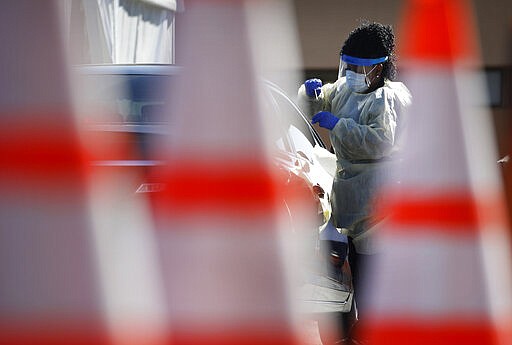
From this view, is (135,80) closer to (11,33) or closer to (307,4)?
(11,33)

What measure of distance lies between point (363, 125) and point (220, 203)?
4.82 ft

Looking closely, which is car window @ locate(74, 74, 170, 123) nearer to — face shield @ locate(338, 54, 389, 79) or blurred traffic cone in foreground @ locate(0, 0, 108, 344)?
face shield @ locate(338, 54, 389, 79)

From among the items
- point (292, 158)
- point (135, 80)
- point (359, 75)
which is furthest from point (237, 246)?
point (135, 80)

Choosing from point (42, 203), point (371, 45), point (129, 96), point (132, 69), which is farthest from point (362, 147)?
point (42, 203)

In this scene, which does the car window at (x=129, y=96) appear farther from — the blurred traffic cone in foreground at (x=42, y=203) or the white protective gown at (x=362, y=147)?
the blurred traffic cone in foreground at (x=42, y=203)

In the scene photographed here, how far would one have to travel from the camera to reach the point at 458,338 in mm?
2094

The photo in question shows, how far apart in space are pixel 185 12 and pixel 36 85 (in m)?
0.36

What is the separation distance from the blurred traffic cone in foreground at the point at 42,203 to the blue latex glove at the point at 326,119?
61.2 inches

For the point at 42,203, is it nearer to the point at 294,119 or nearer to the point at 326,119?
the point at 326,119

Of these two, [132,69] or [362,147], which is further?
[132,69]

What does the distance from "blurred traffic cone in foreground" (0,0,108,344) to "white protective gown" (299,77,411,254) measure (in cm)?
156

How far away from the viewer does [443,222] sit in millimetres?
2102

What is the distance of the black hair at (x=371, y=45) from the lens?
3.47 metres

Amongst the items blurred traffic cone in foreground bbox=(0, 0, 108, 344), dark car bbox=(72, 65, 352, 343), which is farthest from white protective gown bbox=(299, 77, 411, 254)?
blurred traffic cone in foreground bbox=(0, 0, 108, 344)
